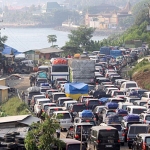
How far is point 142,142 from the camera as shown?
20703 millimetres

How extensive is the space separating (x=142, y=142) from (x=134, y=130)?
7.41 ft

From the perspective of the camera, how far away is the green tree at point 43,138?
62.0 feet

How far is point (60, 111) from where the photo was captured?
27.2m

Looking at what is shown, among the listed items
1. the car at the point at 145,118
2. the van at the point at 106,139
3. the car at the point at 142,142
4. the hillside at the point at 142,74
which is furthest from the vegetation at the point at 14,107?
the car at the point at 142,142

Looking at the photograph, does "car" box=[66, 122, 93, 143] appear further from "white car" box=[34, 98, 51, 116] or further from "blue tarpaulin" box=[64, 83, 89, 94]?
"blue tarpaulin" box=[64, 83, 89, 94]

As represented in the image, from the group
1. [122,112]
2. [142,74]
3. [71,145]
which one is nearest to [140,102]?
[122,112]

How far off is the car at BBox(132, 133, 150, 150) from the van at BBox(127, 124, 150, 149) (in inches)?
54.2

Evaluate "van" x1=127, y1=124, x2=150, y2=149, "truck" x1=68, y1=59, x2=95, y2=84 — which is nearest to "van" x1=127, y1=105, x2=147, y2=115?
"van" x1=127, y1=124, x2=150, y2=149

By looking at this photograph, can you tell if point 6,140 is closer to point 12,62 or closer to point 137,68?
point 137,68

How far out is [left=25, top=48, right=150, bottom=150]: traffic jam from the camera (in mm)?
21266

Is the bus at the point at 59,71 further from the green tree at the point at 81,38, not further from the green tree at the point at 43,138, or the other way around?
the green tree at the point at 81,38

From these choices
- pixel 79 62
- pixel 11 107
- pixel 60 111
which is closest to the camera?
pixel 60 111

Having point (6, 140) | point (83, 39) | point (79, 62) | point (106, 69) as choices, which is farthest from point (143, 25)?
point (6, 140)

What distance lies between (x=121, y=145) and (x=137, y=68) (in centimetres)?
2463
